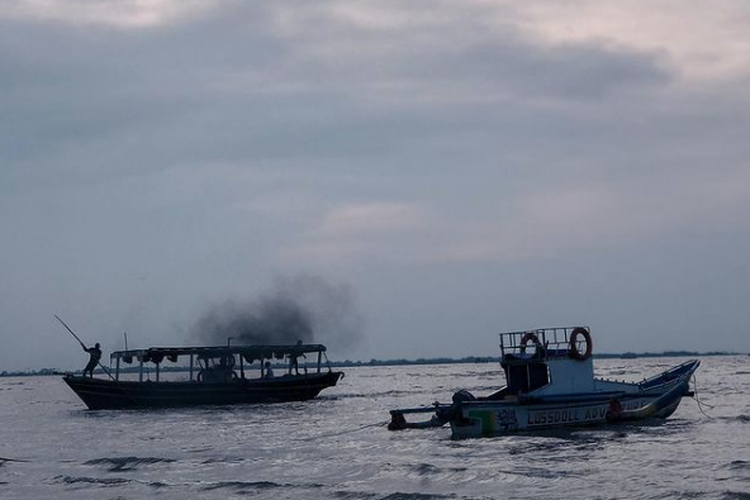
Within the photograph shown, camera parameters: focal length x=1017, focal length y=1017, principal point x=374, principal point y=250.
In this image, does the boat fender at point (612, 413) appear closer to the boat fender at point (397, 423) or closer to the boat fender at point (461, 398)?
the boat fender at point (461, 398)

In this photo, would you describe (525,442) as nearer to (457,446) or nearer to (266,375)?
(457,446)

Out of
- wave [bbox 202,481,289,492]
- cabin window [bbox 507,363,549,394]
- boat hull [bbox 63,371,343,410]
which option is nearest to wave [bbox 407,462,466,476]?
wave [bbox 202,481,289,492]

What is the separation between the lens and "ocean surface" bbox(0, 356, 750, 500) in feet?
89.0

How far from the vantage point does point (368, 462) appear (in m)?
33.7

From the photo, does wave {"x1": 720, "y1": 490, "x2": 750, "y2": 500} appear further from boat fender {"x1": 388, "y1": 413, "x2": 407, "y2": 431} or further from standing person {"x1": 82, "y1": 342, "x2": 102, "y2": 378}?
standing person {"x1": 82, "y1": 342, "x2": 102, "y2": 378}

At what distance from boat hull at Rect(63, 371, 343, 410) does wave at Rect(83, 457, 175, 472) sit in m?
22.4

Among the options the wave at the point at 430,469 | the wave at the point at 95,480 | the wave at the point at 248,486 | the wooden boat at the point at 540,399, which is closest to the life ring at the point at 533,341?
the wooden boat at the point at 540,399

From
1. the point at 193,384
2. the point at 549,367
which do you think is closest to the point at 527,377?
the point at 549,367

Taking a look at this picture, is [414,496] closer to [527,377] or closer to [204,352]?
[527,377]

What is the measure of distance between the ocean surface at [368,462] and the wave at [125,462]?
0.23 feet

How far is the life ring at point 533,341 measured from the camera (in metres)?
37.8

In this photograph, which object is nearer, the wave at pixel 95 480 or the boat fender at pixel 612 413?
the wave at pixel 95 480

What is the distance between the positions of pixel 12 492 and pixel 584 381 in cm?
2078

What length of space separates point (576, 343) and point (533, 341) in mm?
1593
